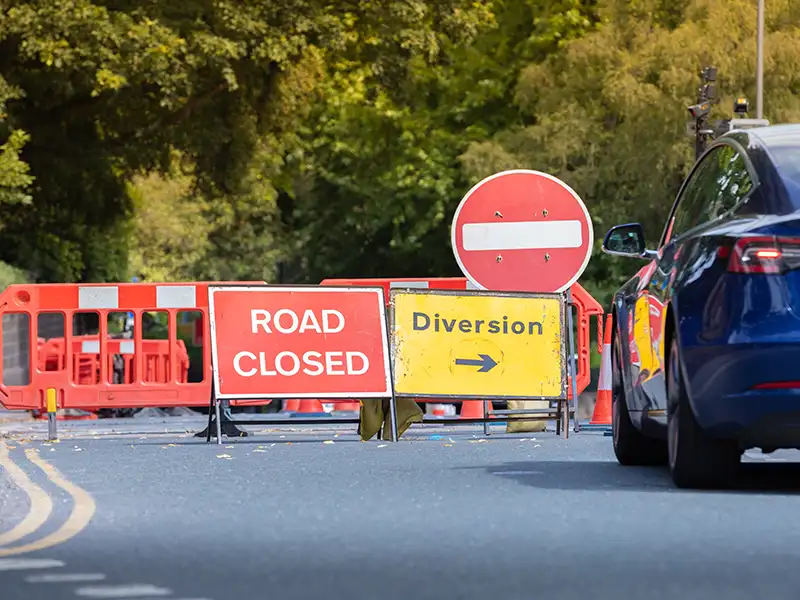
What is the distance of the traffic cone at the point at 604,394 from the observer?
58.5ft

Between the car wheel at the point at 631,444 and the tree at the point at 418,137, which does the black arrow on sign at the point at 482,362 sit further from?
the tree at the point at 418,137

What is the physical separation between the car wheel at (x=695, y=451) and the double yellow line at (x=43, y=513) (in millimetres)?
2685

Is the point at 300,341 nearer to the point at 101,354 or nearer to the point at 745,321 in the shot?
the point at 101,354

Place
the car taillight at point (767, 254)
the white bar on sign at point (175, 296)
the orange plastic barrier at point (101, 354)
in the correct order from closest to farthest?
1. the car taillight at point (767, 254)
2. the orange plastic barrier at point (101, 354)
3. the white bar on sign at point (175, 296)

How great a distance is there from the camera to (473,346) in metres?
15.9

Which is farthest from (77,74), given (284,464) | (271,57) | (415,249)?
(284,464)

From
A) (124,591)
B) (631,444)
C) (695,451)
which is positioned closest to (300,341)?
(631,444)

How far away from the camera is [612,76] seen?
44594mm

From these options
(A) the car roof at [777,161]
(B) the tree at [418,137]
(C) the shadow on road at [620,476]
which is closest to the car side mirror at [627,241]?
(C) the shadow on road at [620,476]

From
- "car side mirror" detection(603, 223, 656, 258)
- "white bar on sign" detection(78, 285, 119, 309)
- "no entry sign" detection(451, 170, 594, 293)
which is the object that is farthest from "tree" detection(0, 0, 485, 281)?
"car side mirror" detection(603, 223, 656, 258)

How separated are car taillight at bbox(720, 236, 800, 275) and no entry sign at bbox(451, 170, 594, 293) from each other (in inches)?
277

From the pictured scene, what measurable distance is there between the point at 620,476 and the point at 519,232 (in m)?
5.44

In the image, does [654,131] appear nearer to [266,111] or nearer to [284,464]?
[266,111]

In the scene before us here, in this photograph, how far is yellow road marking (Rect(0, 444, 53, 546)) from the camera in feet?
29.1
